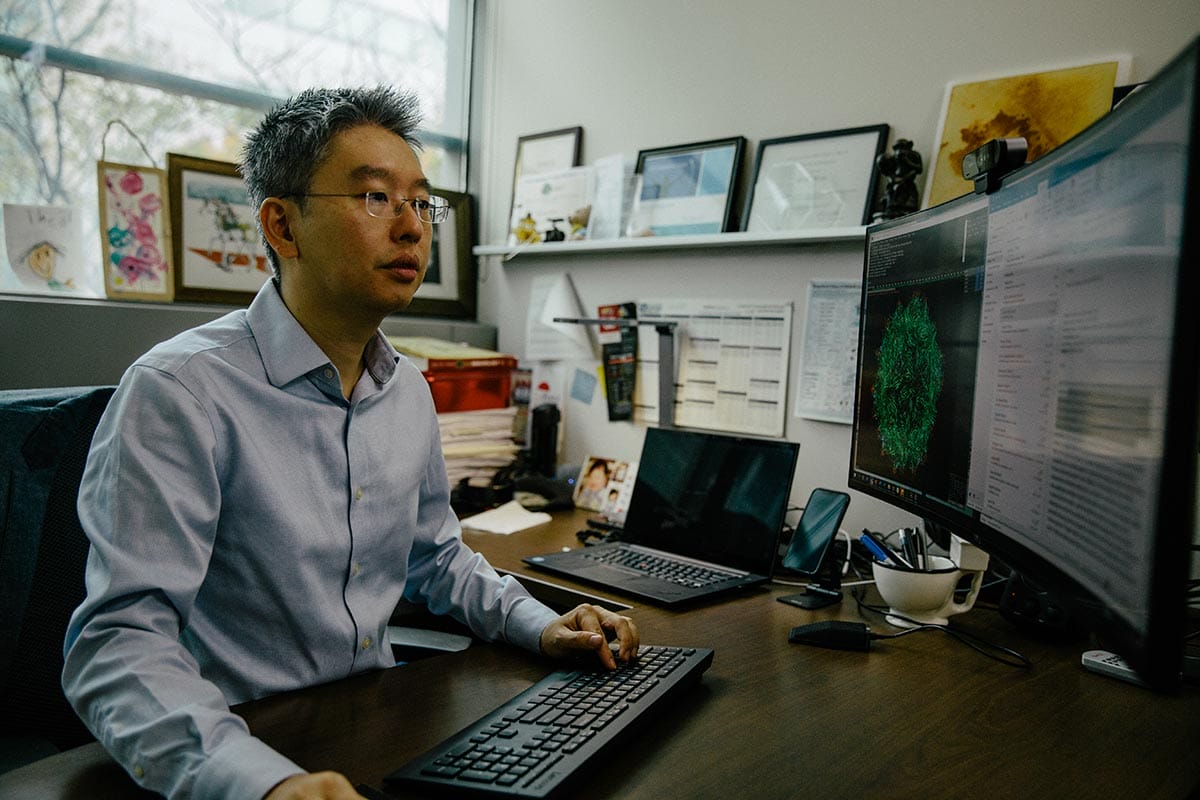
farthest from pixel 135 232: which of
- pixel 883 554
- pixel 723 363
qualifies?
pixel 883 554

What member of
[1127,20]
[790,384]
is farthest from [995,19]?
[790,384]

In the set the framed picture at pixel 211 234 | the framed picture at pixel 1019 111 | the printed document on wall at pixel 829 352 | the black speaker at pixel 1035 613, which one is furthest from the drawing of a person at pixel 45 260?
the black speaker at pixel 1035 613

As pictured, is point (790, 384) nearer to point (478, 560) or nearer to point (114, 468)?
point (478, 560)

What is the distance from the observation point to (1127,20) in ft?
4.87

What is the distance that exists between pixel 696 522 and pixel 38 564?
3.60ft

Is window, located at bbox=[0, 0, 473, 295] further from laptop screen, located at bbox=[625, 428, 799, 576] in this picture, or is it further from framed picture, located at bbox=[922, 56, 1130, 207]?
framed picture, located at bbox=[922, 56, 1130, 207]

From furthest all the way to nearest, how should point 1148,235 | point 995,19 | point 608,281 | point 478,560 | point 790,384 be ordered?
1. point 608,281
2. point 790,384
3. point 995,19
4. point 478,560
5. point 1148,235

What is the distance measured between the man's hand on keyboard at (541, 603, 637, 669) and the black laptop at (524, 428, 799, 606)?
1.03 feet

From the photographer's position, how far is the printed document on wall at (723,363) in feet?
6.44

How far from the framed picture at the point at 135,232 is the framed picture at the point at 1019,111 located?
1.81 m

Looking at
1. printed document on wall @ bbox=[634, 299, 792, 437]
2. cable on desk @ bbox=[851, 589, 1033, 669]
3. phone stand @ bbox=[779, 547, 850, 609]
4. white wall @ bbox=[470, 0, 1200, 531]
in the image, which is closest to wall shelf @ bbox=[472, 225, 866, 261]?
white wall @ bbox=[470, 0, 1200, 531]

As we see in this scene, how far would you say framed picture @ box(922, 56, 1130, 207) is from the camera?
150 centimetres

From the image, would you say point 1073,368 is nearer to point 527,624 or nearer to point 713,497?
point 527,624

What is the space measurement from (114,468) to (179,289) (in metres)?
1.39
